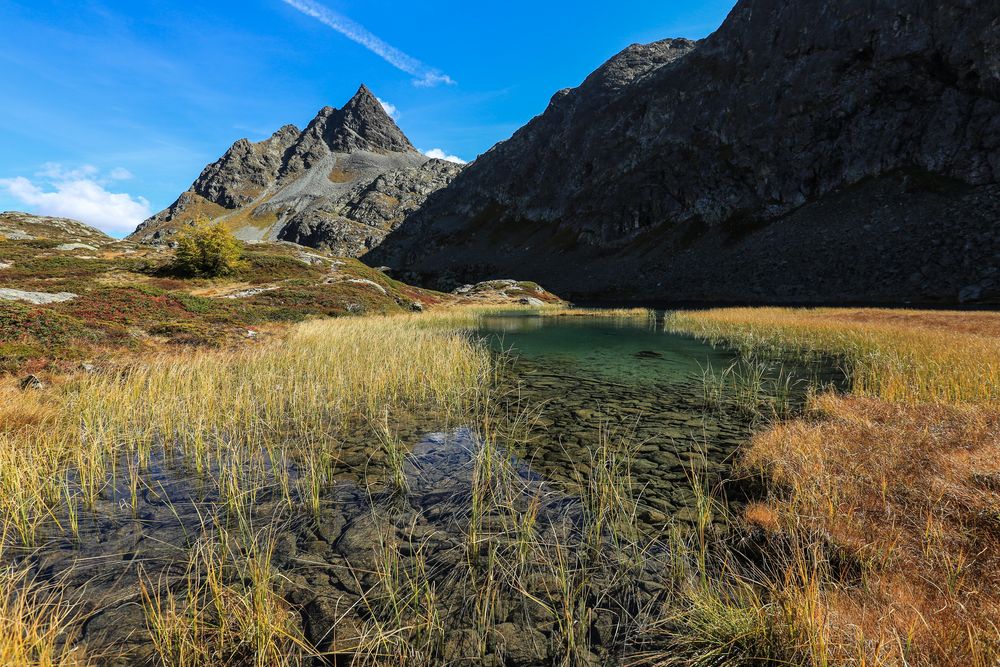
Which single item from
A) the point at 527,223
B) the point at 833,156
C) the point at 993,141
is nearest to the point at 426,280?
the point at 527,223

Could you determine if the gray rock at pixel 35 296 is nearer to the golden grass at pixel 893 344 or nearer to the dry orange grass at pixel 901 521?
the dry orange grass at pixel 901 521

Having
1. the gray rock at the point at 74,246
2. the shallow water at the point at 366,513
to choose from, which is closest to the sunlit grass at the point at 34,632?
the shallow water at the point at 366,513

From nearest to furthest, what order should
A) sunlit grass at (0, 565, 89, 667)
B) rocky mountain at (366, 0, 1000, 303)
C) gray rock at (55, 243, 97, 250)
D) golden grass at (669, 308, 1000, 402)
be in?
sunlit grass at (0, 565, 89, 667)
golden grass at (669, 308, 1000, 402)
gray rock at (55, 243, 97, 250)
rocky mountain at (366, 0, 1000, 303)

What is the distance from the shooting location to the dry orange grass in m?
3.27

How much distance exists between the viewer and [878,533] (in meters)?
4.96

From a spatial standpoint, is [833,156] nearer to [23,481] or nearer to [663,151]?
[663,151]

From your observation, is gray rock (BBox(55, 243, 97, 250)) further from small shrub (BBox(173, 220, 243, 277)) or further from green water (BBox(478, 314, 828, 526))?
green water (BBox(478, 314, 828, 526))

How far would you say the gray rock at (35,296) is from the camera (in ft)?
70.9

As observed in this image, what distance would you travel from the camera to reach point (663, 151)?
10375cm

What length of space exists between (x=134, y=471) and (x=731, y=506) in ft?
33.3

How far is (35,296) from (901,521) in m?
35.9

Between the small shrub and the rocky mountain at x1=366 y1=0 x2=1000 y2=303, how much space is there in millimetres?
63351

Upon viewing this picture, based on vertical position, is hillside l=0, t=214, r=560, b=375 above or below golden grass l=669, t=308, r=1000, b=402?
above

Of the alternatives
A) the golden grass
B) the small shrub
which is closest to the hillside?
the small shrub
